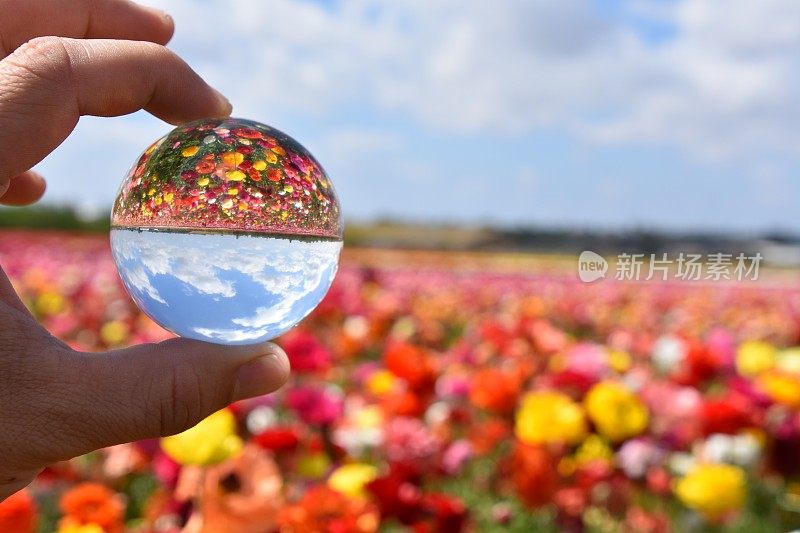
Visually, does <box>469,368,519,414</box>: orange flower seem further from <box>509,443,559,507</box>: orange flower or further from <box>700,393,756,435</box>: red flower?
<box>700,393,756,435</box>: red flower

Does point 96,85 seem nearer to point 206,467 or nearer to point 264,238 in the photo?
point 264,238

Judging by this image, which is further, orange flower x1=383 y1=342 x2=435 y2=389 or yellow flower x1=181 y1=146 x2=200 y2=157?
orange flower x1=383 y1=342 x2=435 y2=389

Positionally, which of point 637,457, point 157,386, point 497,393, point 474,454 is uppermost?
point 157,386

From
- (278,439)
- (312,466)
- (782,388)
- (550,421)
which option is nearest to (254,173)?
(278,439)

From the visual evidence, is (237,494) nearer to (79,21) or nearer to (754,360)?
(79,21)

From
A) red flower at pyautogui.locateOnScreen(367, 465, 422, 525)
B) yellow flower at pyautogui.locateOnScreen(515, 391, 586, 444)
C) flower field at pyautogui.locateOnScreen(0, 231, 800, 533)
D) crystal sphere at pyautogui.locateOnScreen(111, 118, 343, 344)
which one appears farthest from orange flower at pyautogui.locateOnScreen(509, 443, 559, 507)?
crystal sphere at pyautogui.locateOnScreen(111, 118, 343, 344)

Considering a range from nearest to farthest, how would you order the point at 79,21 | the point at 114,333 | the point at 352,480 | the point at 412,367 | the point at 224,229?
the point at 224,229 < the point at 79,21 < the point at 352,480 < the point at 412,367 < the point at 114,333

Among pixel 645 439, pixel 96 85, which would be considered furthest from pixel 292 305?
pixel 645 439
